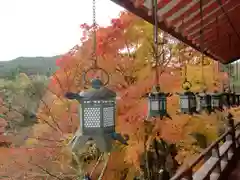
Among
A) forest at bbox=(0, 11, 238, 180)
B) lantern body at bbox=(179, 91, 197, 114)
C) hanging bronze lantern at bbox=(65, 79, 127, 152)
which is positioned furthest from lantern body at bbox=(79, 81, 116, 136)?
forest at bbox=(0, 11, 238, 180)

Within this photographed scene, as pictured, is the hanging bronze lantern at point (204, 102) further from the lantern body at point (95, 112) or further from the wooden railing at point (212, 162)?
the lantern body at point (95, 112)

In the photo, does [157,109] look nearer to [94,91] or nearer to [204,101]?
[94,91]

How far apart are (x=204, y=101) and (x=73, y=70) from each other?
12.2ft

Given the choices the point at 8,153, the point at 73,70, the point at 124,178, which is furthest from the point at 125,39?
the point at 8,153

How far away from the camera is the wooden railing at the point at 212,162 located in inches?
138

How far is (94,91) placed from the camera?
71.7 inches

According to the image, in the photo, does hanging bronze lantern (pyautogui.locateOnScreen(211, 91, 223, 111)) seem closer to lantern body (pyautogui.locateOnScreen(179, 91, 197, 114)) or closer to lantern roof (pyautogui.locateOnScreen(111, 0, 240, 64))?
lantern body (pyautogui.locateOnScreen(179, 91, 197, 114))

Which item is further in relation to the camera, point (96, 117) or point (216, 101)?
point (216, 101)

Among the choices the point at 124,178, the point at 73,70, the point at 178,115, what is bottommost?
the point at 124,178

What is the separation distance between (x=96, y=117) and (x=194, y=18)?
305 centimetres

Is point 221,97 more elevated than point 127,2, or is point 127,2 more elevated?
point 127,2

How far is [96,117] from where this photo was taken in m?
1.81

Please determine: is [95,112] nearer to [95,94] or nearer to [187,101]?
[95,94]

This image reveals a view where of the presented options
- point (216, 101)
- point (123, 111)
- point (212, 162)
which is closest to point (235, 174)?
point (212, 162)
